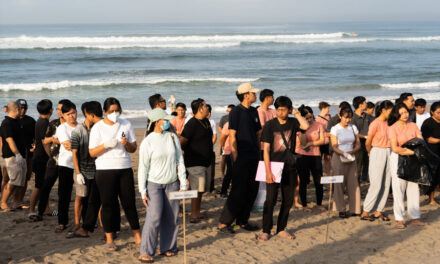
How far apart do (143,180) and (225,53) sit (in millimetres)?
41780

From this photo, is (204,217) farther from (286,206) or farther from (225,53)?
(225,53)

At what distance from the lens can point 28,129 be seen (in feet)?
27.4

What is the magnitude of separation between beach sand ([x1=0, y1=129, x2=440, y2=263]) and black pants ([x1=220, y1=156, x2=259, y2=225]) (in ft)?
0.90

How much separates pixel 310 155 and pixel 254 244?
2.12 metres

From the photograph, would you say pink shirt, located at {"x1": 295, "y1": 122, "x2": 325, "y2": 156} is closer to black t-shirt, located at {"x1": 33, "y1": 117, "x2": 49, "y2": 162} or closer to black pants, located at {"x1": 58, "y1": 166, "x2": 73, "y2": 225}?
black pants, located at {"x1": 58, "y1": 166, "x2": 73, "y2": 225}

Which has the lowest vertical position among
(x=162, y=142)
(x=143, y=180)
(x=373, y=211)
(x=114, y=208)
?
(x=373, y=211)

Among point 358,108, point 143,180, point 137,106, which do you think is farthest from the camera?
point 137,106

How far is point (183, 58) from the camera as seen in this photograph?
43.3 meters

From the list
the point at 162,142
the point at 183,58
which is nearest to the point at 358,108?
the point at 162,142

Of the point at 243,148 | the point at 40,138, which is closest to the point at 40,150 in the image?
the point at 40,138

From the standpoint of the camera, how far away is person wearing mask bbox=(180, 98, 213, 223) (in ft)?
24.4

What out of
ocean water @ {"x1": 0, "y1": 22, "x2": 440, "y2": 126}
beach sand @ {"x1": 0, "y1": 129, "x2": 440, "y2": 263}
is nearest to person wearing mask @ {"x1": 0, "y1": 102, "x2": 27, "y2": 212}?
beach sand @ {"x1": 0, "y1": 129, "x2": 440, "y2": 263}

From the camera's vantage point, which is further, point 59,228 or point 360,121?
point 360,121

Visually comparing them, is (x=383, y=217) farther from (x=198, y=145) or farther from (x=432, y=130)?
(x=198, y=145)
